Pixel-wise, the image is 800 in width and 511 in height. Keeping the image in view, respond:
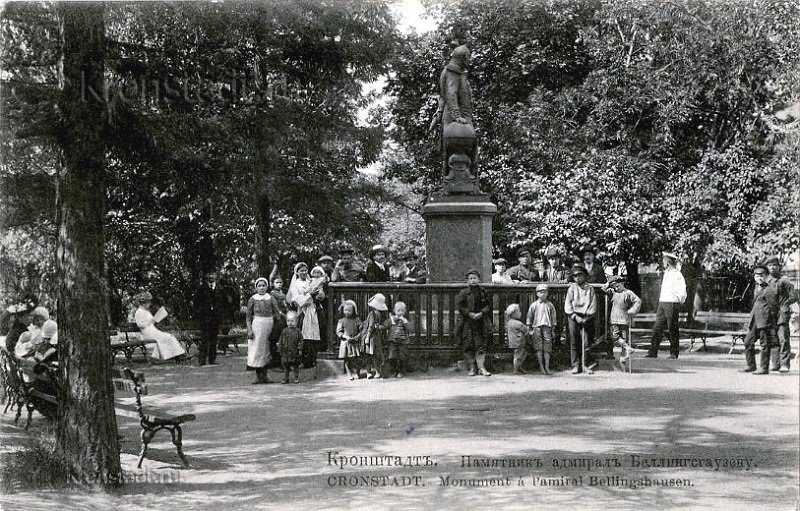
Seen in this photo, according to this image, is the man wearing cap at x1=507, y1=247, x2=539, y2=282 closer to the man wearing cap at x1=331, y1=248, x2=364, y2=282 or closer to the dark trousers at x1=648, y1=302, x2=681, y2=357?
the dark trousers at x1=648, y1=302, x2=681, y2=357

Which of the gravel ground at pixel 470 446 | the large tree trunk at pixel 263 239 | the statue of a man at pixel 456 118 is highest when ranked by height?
the statue of a man at pixel 456 118

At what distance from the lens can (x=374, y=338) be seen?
12078mm

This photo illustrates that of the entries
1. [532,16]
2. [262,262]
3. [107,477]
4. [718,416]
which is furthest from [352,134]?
[107,477]

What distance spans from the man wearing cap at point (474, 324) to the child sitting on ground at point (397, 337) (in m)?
0.79

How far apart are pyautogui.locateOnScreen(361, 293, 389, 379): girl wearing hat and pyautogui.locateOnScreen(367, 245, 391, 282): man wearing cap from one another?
1724mm

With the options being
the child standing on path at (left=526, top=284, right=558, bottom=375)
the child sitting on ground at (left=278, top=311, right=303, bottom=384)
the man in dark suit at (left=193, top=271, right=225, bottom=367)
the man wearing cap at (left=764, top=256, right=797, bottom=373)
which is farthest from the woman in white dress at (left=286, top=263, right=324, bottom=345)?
the man wearing cap at (left=764, top=256, right=797, bottom=373)

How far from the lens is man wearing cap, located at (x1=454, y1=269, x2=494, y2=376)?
12.1 metres

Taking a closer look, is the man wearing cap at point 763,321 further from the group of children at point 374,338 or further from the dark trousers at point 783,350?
the group of children at point 374,338

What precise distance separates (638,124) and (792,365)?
1108cm

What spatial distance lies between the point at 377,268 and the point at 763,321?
5993 mm

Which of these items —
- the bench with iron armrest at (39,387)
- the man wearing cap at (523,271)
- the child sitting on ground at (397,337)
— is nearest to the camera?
the bench with iron armrest at (39,387)

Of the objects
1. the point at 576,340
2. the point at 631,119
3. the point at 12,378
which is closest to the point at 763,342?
the point at 576,340

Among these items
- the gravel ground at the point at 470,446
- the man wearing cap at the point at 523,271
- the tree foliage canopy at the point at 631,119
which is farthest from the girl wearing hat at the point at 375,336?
the tree foliage canopy at the point at 631,119

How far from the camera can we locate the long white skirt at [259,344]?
12117mm
